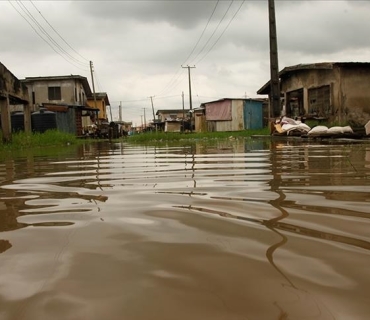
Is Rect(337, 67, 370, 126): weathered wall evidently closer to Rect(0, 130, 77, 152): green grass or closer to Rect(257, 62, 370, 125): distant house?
Rect(257, 62, 370, 125): distant house

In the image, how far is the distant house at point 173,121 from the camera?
51.5 meters

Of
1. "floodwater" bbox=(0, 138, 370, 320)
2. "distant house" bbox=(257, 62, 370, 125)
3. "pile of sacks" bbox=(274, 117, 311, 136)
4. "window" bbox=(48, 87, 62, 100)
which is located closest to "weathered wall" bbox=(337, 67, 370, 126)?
"distant house" bbox=(257, 62, 370, 125)

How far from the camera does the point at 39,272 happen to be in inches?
48.5

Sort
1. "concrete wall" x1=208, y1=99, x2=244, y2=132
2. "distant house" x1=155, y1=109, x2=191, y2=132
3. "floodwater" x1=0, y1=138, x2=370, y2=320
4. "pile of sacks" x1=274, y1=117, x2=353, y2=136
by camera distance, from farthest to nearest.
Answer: "distant house" x1=155, y1=109, x2=191, y2=132
"concrete wall" x1=208, y1=99, x2=244, y2=132
"pile of sacks" x1=274, y1=117, x2=353, y2=136
"floodwater" x1=0, y1=138, x2=370, y2=320

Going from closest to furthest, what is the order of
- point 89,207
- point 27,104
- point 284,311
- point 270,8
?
point 284,311
point 89,207
point 27,104
point 270,8

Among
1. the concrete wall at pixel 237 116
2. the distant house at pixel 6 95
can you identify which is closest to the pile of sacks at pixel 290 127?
Answer: the distant house at pixel 6 95

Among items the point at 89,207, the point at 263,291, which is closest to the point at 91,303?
the point at 263,291

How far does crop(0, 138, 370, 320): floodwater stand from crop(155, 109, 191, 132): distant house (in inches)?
1726

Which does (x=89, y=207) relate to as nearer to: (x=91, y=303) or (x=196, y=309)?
(x=91, y=303)

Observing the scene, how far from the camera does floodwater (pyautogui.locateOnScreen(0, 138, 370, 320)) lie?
977mm

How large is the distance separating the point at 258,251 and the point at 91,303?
63cm

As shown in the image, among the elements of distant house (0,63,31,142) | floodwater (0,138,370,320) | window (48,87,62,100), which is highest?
window (48,87,62,100)

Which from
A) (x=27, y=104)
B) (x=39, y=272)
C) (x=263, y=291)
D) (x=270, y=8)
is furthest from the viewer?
(x=270, y=8)

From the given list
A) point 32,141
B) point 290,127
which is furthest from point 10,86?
point 290,127
